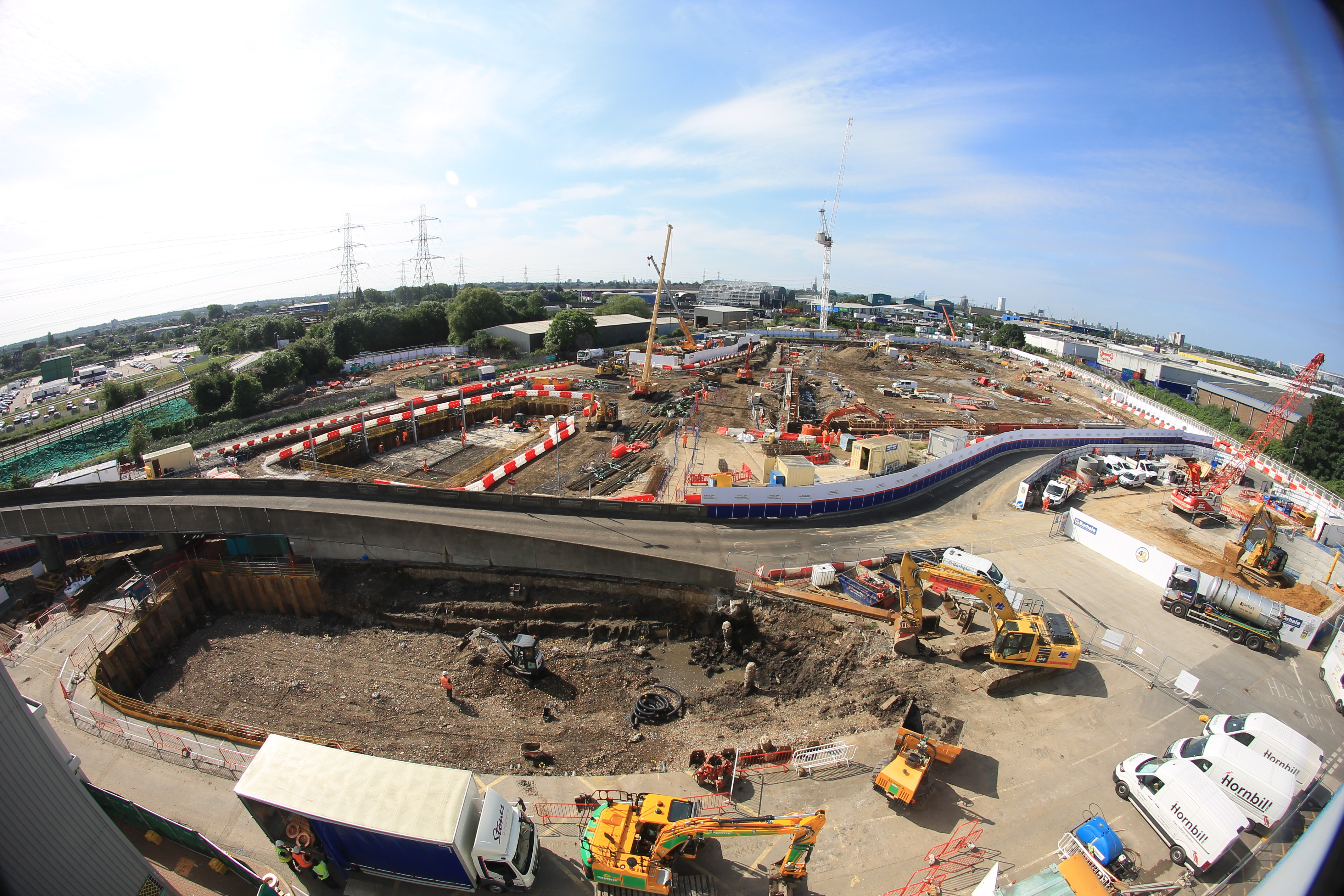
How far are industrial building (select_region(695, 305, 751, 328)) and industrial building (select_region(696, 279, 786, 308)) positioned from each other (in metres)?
30.2

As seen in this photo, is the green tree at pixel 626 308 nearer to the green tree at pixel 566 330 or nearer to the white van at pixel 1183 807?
the green tree at pixel 566 330

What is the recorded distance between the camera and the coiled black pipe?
16.3 m

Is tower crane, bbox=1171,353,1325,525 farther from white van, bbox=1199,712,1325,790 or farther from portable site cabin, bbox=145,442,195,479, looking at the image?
portable site cabin, bbox=145,442,195,479

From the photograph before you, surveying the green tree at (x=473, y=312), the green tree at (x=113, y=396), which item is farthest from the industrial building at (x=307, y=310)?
the green tree at (x=113, y=396)

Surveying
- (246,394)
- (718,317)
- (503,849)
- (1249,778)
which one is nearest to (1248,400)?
(1249,778)

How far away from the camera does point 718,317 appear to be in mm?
123438

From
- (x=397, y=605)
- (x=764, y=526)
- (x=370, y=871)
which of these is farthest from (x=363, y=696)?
(x=764, y=526)

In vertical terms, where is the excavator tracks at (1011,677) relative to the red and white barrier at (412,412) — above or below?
below

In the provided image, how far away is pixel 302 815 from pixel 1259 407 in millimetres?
77022

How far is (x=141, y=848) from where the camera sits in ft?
36.1

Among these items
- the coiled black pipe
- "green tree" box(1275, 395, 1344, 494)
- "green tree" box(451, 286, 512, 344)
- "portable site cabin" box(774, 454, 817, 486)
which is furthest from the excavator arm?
"green tree" box(451, 286, 512, 344)

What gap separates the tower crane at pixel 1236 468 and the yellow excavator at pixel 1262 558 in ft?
14.9

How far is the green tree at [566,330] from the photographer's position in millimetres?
70125

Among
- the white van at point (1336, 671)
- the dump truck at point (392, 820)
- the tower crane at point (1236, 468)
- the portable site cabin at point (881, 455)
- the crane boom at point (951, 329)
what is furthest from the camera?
the crane boom at point (951, 329)
